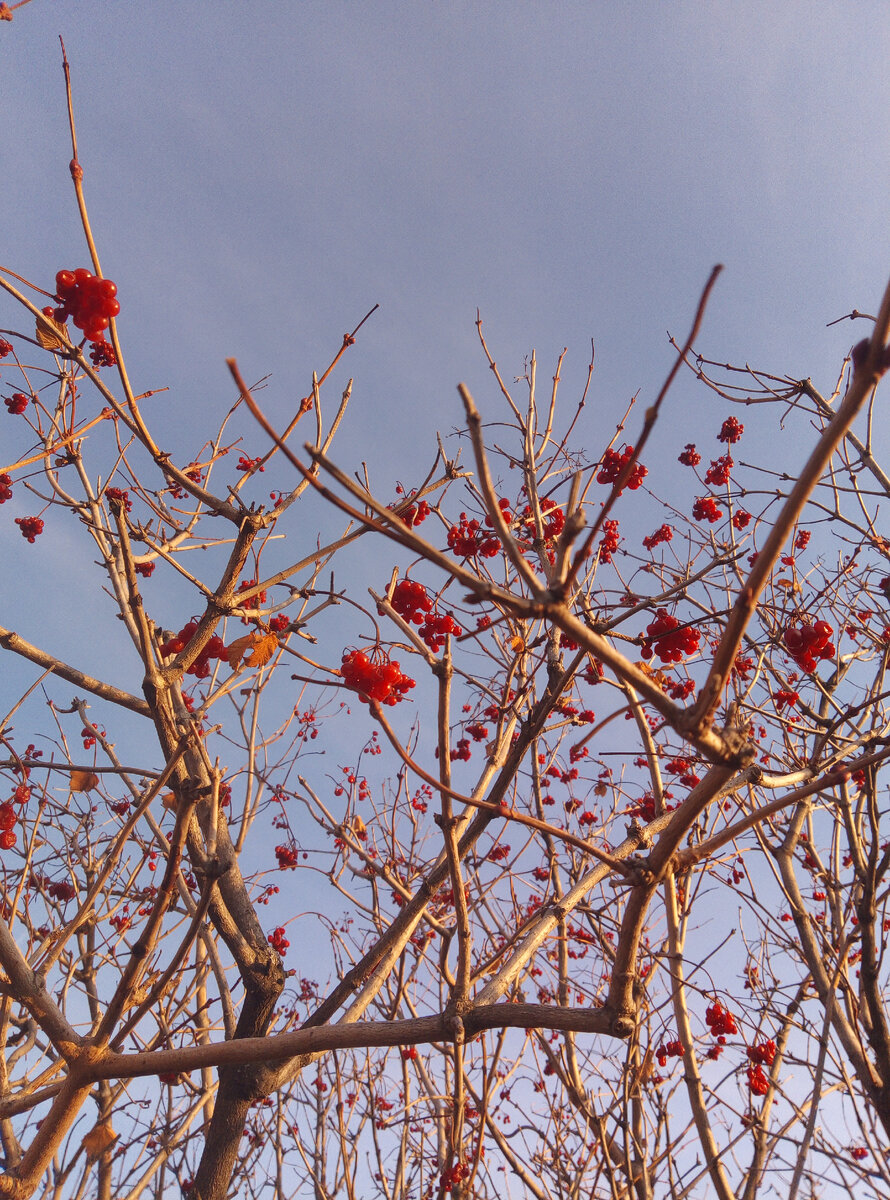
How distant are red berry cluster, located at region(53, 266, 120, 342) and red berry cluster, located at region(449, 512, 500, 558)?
1.68 meters

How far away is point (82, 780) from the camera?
2.53 m

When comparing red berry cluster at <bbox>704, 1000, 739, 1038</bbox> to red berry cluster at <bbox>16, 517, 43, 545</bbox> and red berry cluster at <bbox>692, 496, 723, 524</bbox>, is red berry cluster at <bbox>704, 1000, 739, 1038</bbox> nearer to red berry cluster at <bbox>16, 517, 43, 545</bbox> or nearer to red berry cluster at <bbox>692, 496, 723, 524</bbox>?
red berry cluster at <bbox>692, 496, 723, 524</bbox>

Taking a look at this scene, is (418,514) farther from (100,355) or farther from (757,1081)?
(757,1081)

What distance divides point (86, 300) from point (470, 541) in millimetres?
1783

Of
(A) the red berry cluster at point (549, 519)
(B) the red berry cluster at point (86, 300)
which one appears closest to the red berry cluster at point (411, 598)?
(A) the red berry cluster at point (549, 519)

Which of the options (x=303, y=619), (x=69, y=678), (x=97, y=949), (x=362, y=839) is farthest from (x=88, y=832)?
(x=303, y=619)

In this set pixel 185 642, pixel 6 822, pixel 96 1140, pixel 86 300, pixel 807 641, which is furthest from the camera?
pixel 6 822

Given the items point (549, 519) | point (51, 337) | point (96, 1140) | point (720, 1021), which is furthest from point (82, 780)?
point (720, 1021)

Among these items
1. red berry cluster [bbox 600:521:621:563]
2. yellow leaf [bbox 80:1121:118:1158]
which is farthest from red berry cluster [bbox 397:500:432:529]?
yellow leaf [bbox 80:1121:118:1158]

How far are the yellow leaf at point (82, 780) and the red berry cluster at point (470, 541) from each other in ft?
5.81

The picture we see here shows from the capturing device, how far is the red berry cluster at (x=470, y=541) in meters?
3.30

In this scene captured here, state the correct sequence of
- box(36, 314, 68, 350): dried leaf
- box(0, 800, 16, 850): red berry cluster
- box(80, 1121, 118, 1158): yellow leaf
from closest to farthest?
box(80, 1121, 118, 1158): yellow leaf, box(36, 314, 68, 350): dried leaf, box(0, 800, 16, 850): red berry cluster

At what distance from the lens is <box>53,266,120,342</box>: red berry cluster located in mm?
2467

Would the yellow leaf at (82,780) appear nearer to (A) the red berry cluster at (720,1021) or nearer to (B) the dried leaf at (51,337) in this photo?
(B) the dried leaf at (51,337)
